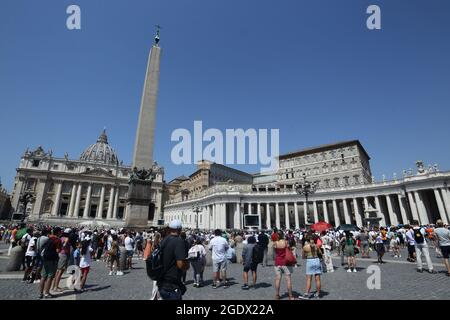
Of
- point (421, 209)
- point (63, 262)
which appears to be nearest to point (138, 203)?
point (63, 262)

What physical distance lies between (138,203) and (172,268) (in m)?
13.2

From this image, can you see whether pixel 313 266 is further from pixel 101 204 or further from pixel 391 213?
pixel 101 204

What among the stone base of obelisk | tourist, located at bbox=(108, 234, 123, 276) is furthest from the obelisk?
tourist, located at bbox=(108, 234, 123, 276)

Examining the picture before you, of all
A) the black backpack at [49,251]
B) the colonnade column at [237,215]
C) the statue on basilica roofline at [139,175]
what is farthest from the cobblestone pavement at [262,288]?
the colonnade column at [237,215]

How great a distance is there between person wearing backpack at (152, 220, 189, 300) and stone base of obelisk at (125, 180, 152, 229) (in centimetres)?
1247

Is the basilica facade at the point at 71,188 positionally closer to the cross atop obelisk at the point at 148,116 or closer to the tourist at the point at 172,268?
the cross atop obelisk at the point at 148,116

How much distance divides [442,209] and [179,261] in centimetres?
4359

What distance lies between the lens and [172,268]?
3.25m

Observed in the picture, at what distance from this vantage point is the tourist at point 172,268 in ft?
10.4

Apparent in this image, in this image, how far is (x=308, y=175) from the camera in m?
58.0

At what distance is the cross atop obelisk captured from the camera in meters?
16.9

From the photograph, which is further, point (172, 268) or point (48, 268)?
point (48, 268)
